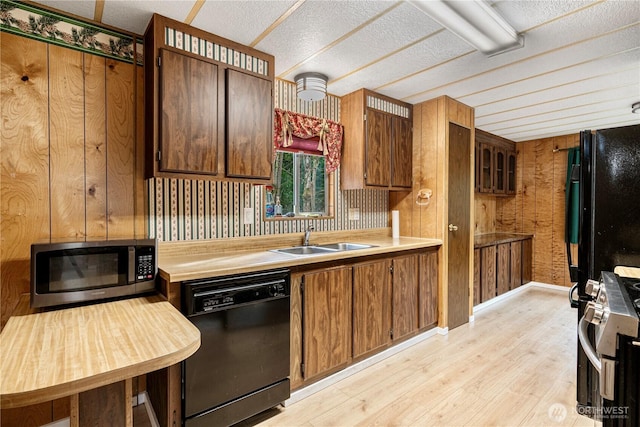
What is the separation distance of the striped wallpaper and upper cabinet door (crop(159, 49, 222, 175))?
1.05 ft

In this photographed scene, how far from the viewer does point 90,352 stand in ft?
3.62

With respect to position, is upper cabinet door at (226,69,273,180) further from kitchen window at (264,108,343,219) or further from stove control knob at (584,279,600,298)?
stove control knob at (584,279,600,298)

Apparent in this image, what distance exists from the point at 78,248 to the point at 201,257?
2.42 feet

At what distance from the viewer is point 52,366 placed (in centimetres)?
100

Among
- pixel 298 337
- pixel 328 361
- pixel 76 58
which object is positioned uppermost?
pixel 76 58

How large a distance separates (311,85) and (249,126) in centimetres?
73

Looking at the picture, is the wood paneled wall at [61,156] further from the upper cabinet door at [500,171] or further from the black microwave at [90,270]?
the upper cabinet door at [500,171]

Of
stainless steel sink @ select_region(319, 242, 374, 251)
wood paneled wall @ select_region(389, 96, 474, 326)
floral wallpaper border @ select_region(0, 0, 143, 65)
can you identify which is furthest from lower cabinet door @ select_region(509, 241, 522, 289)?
floral wallpaper border @ select_region(0, 0, 143, 65)

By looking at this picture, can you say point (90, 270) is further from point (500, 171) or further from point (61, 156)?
point (500, 171)

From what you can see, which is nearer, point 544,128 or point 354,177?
point 354,177

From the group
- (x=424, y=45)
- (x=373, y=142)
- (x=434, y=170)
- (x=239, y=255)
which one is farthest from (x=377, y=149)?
(x=239, y=255)

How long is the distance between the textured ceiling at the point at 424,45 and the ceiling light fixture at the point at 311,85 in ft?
0.22

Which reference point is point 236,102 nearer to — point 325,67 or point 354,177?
point 325,67

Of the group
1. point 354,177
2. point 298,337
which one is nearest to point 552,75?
point 354,177
